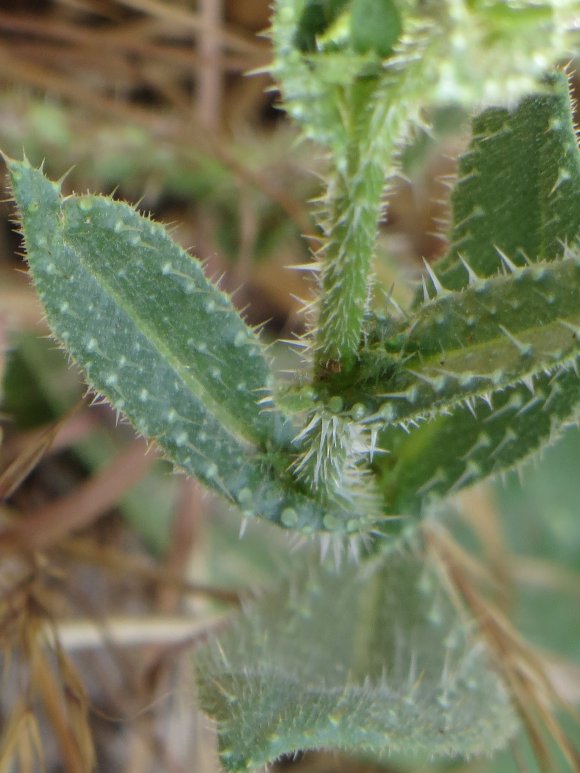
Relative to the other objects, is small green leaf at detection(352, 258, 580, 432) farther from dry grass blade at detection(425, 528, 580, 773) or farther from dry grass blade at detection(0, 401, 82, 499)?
dry grass blade at detection(425, 528, 580, 773)

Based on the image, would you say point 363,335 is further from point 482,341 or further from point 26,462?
point 26,462

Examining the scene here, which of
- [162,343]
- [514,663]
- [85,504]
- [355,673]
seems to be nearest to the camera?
[162,343]

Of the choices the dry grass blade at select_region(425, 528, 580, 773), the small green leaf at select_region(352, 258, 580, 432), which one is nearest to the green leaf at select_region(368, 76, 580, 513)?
the small green leaf at select_region(352, 258, 580, 432)

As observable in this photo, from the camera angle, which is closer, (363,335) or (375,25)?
(375,25)

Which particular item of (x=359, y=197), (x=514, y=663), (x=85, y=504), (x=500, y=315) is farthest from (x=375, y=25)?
(x=85, y=504)

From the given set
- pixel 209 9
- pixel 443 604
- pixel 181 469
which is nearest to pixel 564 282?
pixel 181 469

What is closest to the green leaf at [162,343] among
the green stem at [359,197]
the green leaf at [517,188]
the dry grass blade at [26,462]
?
the green stem at [359,197]

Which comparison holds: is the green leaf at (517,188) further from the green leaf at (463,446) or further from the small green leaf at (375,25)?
the small green leaf at (375,25)

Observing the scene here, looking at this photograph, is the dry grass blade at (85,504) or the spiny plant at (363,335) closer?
the spiny plant at (363,335)
